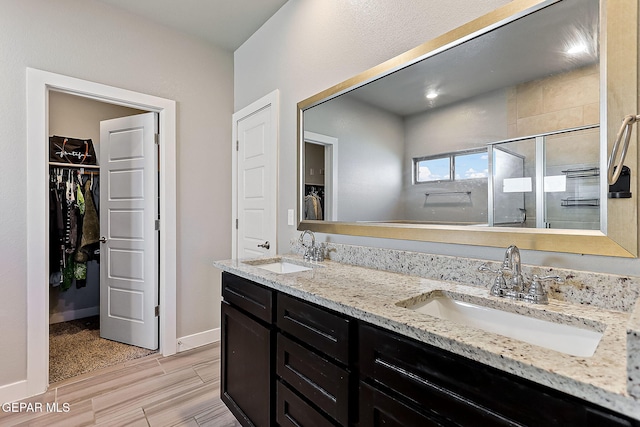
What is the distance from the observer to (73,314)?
3361 millimetres

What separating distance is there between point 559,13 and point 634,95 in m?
0.38

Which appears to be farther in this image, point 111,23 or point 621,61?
point 111,23

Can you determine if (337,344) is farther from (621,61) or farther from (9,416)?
(9,416)

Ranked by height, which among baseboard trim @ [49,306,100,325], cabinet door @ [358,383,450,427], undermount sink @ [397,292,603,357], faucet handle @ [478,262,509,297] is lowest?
baseboard trim @ [49,306,100,325]

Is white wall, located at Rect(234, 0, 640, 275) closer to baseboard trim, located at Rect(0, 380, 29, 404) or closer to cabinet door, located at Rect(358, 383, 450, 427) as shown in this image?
cabinet door, located at Rect(358, 383, 450, 427)

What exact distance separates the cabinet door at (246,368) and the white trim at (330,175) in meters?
0.80

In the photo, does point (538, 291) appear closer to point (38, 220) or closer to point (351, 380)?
point (351, 380)

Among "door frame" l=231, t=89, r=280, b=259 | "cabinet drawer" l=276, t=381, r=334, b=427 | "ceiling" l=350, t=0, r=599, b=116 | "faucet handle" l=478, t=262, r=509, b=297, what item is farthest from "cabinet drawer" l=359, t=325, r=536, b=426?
"door frame" l=231, t=89, r=280, b=259

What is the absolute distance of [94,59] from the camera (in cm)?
230

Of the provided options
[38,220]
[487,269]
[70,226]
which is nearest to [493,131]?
[487,269]

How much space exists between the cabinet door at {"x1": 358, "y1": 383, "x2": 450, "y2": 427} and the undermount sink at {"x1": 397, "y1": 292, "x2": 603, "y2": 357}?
0.28m

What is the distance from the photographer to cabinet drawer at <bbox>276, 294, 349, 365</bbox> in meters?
1.04

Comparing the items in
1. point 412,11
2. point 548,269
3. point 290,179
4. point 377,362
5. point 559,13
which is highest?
point 412,11

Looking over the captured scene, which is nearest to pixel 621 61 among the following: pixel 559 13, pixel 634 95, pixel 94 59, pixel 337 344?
pixel 634 95
